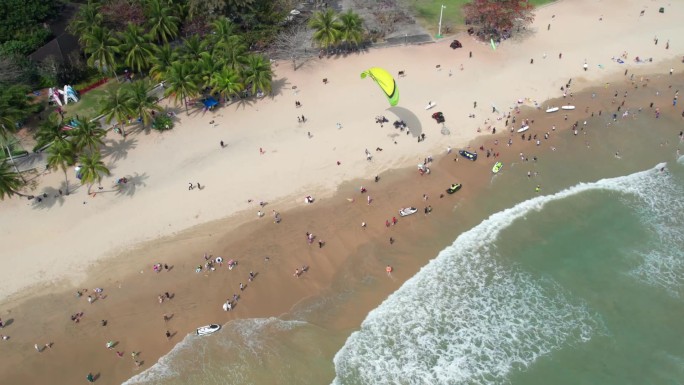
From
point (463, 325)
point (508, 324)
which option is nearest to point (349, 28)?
point (463, 325)

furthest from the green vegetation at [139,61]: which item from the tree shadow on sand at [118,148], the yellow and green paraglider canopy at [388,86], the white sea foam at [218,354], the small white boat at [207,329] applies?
the white sea foam at [218,354]

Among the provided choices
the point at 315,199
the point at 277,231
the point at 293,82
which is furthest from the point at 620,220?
the point at 293,82

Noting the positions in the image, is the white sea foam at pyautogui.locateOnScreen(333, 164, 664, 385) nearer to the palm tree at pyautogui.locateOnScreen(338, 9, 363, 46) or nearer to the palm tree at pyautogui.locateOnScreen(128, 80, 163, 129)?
the palm tree at pyautogui.locateOnScreen(338, 9, 363, 46)

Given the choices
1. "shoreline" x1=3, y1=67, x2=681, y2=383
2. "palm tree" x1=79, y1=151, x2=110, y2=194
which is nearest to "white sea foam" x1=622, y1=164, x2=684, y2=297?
"shoreline" x1=3, y1=67, x2=681, y2=383

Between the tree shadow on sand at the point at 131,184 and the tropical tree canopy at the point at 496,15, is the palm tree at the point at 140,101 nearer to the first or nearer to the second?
the tree shadow on sand at the point at 131,184

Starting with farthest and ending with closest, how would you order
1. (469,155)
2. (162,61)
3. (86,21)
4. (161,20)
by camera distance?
1. (161,20)
2. (86,21)
3. (162,61)
4. (469,155)

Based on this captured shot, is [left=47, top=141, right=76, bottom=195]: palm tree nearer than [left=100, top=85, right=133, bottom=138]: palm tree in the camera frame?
Yes

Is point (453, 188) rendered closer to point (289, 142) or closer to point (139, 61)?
point (289, 142)
